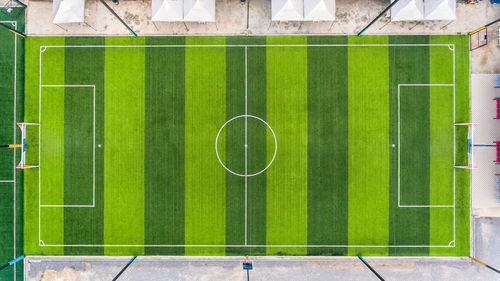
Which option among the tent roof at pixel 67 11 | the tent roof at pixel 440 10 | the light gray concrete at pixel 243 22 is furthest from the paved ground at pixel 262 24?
the tent roof at pixel 440 10

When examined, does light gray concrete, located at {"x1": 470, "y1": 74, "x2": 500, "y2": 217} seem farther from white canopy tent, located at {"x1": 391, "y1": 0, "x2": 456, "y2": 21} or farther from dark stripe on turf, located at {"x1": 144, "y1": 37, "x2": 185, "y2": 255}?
dark stripe on turf, located at {"x1": 144, "y1": 37, "x2": 185, "y2": 255}

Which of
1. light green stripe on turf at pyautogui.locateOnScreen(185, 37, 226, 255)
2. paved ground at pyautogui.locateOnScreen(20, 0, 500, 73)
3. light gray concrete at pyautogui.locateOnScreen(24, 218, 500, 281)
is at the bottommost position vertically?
light gray concrete at pyautogui.locateOnScreen(24, 218, 500, 281)

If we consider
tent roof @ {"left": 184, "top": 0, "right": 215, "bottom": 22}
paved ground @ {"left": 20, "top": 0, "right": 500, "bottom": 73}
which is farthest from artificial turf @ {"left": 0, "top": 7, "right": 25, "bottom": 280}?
tent roof @ {"left": 184, "top": 0, "right": 215, "bottom": 22}

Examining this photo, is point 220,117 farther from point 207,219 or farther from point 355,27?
point 355,27

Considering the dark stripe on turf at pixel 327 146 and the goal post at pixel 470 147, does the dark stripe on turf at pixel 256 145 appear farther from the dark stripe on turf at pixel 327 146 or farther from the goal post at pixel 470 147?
the goal post at pixel 470 147

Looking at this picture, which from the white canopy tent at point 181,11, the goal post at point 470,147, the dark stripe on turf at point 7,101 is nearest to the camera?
the goal post at point 470,147

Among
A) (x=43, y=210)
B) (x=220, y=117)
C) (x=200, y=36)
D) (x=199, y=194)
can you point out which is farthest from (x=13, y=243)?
(x=200, y=36)

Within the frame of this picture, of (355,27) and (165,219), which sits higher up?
(355,27)
